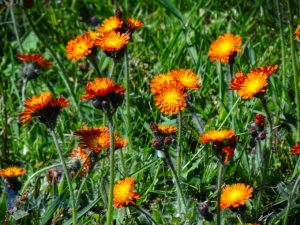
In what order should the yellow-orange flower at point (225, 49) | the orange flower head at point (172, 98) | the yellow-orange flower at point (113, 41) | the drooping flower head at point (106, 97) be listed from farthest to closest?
1. the yellow-orange flower at point (225, 49)
2. the yellow-orange flower at point (113, 41)
3. the orange flower head at point (172, 98)
4. the drooping flower head at point (106, 97)

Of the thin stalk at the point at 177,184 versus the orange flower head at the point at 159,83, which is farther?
the orange flower head at the point at 159,83

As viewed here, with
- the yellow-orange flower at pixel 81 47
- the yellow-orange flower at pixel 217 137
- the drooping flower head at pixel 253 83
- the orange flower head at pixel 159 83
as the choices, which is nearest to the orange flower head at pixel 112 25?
the yellow-orange flower at pixel 81 47

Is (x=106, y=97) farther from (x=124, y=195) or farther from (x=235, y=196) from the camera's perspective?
(x=235, y=196)

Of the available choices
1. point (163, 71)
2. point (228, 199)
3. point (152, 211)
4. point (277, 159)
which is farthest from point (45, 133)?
point (228, 199)

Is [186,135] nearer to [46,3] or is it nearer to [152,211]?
[152,211]

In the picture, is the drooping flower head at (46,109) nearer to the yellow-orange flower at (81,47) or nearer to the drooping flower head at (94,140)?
the drooping flower head at (94,140)

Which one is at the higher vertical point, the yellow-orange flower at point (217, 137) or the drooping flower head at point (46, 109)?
the drooping flower head at point (46, 109)

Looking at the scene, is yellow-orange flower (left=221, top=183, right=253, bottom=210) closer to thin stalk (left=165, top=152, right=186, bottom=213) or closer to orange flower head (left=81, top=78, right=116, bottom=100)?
thin stalk (left=165, top=152, right=186, bottom=213)
